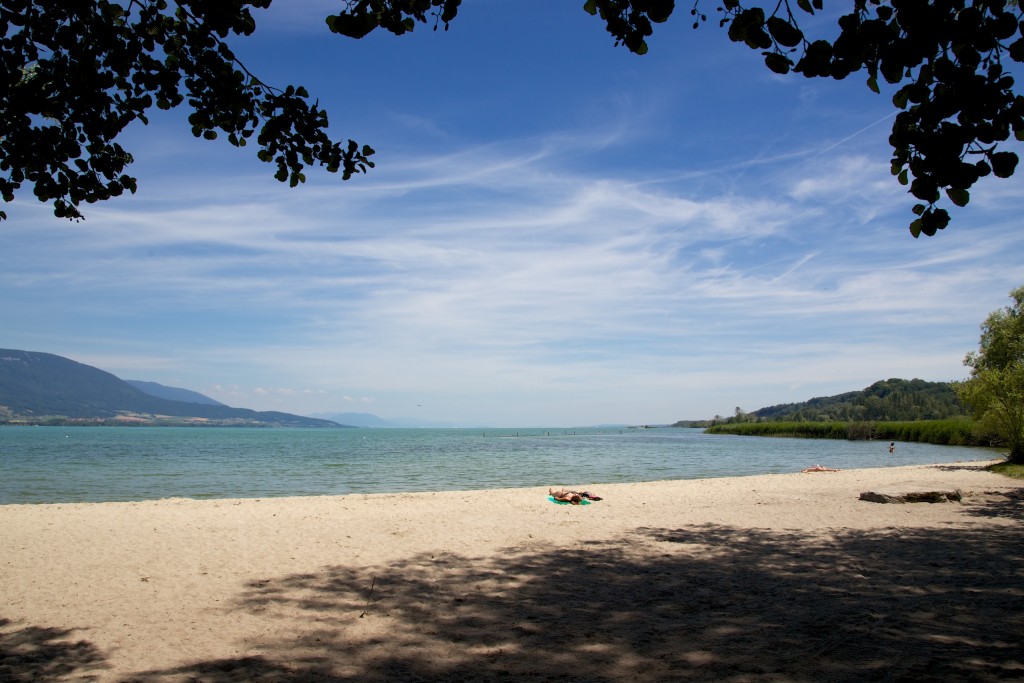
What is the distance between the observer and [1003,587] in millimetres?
6586


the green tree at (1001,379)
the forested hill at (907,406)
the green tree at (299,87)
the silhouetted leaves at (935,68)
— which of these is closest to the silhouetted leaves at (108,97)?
the green tree at (299,87)

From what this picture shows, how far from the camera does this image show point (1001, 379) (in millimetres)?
22781

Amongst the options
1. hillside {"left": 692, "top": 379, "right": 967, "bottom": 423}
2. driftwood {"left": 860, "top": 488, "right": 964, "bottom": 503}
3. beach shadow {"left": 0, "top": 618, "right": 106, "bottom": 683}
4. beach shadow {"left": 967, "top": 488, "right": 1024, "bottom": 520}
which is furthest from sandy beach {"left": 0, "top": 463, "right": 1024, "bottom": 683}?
hillside {"left": 692, "top": 379, "right": 967, "bottom": 423}

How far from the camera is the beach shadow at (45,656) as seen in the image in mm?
4578

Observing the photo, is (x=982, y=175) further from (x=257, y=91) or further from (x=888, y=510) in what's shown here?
(x=888, y=510)

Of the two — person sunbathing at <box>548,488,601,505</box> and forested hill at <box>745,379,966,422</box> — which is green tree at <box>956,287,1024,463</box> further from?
forested hill at <box>745,379,966,422</box>

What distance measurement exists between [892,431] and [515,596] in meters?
83.9

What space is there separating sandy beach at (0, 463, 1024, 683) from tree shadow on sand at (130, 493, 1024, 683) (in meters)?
0.03

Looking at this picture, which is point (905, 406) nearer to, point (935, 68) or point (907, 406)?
point (907, 406)

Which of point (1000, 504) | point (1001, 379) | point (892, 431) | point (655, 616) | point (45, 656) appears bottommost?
point (45, 656)

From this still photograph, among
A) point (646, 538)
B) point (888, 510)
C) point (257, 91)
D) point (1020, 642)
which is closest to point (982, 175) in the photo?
point (1020, 642)

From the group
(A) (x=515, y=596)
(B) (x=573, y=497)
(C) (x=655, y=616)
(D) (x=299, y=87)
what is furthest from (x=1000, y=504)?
(D) (x=299, y=87)

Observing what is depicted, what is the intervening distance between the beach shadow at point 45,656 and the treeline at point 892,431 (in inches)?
1814

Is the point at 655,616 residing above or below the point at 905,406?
below
